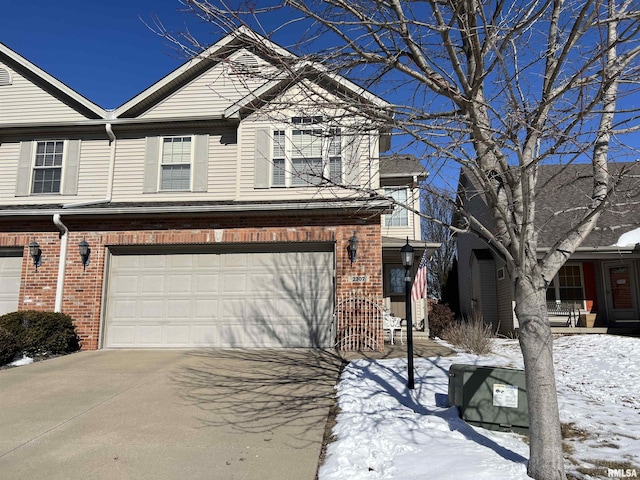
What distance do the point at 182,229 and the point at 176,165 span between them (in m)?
1.82

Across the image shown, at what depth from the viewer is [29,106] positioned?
11.9m

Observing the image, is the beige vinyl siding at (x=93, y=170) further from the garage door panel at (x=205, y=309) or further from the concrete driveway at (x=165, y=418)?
the concrete driveway at (x=165, y=418)

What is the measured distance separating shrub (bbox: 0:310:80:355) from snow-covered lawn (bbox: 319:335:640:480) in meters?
6.05

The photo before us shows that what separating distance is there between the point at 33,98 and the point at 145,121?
331 cm

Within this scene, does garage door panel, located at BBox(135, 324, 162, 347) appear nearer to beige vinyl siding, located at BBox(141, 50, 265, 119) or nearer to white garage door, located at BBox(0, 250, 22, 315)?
white garage door, located at BBox(0, 250, 22, 315)

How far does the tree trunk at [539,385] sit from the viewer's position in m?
3.52

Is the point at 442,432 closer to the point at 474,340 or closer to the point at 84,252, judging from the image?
the point at 474,340

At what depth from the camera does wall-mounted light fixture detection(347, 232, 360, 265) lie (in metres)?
9.78

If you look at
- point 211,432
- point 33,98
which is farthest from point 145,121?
point 211,432

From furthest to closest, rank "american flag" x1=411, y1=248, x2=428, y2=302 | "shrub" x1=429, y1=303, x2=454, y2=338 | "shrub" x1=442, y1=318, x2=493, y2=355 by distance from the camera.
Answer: "shrub" x1=429, y1=303, x2=454, y2=338 → "american flag" x1=411, y1=248, x2=428, y2=302 → "shrub" x1=442, y1=318, x2=493, y2=355

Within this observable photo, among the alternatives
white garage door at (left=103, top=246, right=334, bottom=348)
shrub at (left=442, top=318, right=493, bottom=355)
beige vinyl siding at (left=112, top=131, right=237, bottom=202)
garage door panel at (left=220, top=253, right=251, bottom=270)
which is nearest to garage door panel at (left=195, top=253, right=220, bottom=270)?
white garage door at (left=103, top=246, right=334, bottom=348)

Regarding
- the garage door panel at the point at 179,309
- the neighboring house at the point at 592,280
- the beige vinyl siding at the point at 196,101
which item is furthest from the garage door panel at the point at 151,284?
the neighboring house at the point at 592,280

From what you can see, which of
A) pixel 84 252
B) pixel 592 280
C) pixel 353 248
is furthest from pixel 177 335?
pixel 592 280

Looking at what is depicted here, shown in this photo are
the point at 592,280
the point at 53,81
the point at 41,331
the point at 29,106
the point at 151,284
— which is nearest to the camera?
the point at 41,331
